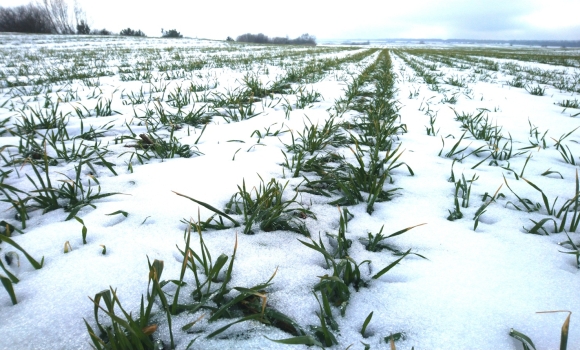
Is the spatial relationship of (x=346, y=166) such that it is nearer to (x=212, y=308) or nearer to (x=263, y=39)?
(x=212, y=308)

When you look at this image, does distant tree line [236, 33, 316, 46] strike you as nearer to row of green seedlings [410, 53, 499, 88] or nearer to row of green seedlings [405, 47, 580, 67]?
row of green seedlings [405, 47, 580, 67]

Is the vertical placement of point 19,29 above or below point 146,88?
above

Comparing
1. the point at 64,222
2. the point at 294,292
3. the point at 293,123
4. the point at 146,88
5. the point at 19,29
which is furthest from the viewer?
the point at 19,29

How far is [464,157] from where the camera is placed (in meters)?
2.48

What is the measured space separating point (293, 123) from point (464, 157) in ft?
5.91

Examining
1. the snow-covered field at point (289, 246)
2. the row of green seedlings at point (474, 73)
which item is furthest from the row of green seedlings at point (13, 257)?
the row of green seedlings at point (474, 73)

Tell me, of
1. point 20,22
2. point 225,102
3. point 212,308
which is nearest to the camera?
point 212,308

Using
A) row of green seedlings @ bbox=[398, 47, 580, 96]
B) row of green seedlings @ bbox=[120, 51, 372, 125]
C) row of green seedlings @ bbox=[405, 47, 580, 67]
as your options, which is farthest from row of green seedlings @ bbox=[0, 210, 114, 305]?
row of green seedlings @ bbox=[405, 47, 580, 67]

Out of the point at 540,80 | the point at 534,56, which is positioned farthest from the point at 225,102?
the point at 534,56

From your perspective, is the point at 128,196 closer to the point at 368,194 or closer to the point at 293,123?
the point at 368,194

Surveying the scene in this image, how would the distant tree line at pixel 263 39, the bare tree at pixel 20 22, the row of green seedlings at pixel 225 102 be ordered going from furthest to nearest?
the distant tree line at pixel 263 39, the bare tree at pixel 20 22, the row of green seedlings at pixel 225 102

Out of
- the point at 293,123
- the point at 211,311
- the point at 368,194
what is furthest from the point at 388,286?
the point at 293,123

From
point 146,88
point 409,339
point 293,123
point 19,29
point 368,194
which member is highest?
point 19,29

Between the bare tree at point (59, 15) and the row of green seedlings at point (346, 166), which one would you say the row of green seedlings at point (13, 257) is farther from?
the bare tree at point (59, 15)
